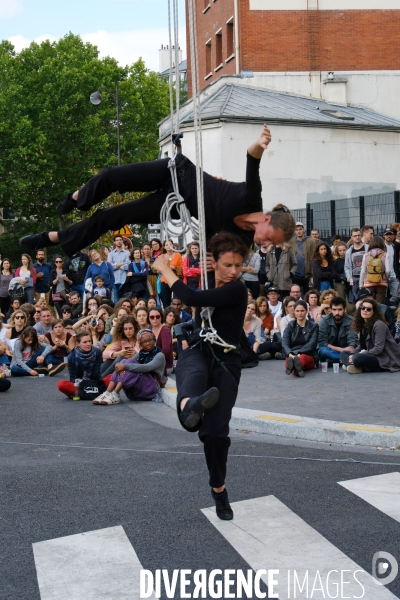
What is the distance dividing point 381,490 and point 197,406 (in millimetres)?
2133

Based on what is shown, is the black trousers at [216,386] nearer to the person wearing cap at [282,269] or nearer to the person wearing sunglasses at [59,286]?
the person wearing cap at [282,269]

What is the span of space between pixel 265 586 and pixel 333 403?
19.8 feet

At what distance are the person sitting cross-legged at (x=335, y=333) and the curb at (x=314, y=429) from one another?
12.1 ft

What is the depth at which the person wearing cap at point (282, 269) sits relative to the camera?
17.1 m

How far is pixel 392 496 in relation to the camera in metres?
7.10

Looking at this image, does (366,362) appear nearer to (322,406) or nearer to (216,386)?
(322,406)

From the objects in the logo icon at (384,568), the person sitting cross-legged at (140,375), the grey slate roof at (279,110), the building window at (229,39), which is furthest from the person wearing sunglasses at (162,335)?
the building window at (229,39)

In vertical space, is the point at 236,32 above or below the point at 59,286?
above

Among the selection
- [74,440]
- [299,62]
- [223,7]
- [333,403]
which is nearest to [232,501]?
[74,440]

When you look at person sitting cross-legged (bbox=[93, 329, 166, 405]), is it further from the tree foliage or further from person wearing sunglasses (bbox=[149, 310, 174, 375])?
the tree foliage

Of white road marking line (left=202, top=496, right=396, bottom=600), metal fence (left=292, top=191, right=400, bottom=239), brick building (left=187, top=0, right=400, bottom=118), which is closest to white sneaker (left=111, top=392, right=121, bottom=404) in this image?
white road marking line (left=202, top=496, right=396, bottom=600)

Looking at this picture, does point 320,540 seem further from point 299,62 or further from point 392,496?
point 299,62

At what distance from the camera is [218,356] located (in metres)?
6.59

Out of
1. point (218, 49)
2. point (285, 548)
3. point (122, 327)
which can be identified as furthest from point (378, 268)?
point (218, 49)
